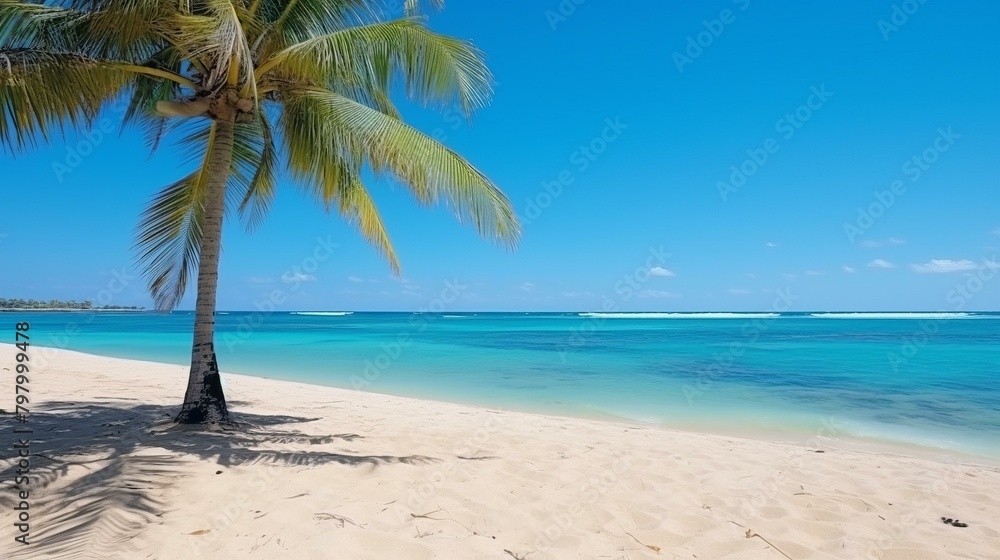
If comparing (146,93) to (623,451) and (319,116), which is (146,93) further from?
(623,451)

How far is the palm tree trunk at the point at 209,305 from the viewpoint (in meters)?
5.70

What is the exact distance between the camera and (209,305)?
5793mm

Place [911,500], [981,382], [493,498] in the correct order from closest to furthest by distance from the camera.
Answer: [493,498] < [911,500] < [981,382]

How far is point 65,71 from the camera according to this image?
4777 millimetres

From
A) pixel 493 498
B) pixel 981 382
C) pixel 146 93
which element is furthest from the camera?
pixel 981 382

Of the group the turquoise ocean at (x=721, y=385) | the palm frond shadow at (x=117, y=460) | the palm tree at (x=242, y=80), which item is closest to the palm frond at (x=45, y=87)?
the palm tree at (x=242, y=80)

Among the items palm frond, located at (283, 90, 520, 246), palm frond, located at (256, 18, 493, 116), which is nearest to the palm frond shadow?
palm frond, located at (283, 90, 520, 246)

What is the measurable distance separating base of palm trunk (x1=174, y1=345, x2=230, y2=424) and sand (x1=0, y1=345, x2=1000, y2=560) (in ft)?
0.77

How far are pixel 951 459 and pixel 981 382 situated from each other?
9.38 m

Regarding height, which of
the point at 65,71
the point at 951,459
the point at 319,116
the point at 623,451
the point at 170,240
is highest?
the point at 319,116

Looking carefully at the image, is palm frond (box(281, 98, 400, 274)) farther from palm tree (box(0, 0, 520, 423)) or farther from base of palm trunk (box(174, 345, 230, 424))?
base of palm trunk (box(174, 345, 230, 424))

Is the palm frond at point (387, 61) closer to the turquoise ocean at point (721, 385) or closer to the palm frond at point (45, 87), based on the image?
the palm frond at point (45, 87)

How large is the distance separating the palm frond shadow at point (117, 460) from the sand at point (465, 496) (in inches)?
0.7

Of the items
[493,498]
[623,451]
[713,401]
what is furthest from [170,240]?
[713,401]
